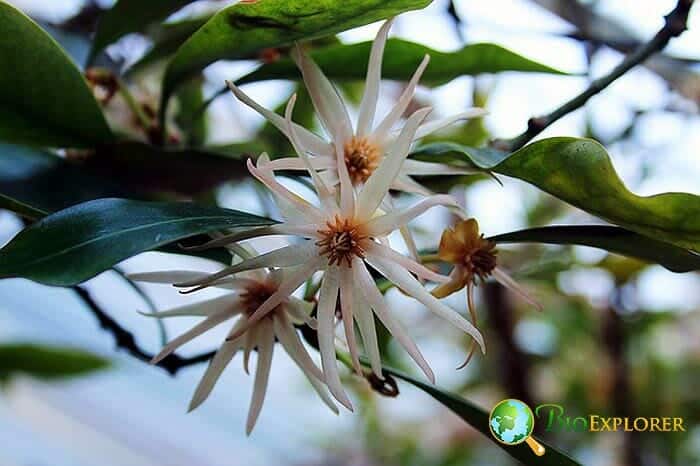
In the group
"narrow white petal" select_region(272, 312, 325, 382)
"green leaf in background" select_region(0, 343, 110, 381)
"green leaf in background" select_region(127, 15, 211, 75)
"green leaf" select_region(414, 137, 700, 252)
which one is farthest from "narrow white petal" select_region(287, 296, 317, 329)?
"green leaf in background" select_region(0, 343, 110, 381)

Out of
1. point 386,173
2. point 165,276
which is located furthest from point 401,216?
point 165,276

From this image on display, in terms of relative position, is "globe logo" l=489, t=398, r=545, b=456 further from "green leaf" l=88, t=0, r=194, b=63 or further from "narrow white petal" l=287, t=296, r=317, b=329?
"green leaf" l=88, t=0, r=194, b=63

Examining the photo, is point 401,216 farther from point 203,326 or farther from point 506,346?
point 506,346

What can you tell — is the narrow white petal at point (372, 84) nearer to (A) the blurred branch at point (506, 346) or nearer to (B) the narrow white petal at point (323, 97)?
(B) the narrow white petal at point (323, 97)

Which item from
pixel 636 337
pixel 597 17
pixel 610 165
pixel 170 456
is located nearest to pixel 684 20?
pixel 610 165

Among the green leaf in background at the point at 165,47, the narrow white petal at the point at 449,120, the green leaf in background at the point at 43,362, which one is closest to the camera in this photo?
the narrow white petal at the point at 449,120

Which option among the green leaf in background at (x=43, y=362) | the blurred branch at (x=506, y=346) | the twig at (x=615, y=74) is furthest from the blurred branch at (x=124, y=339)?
the blurred branch at (x=506, y=346)
